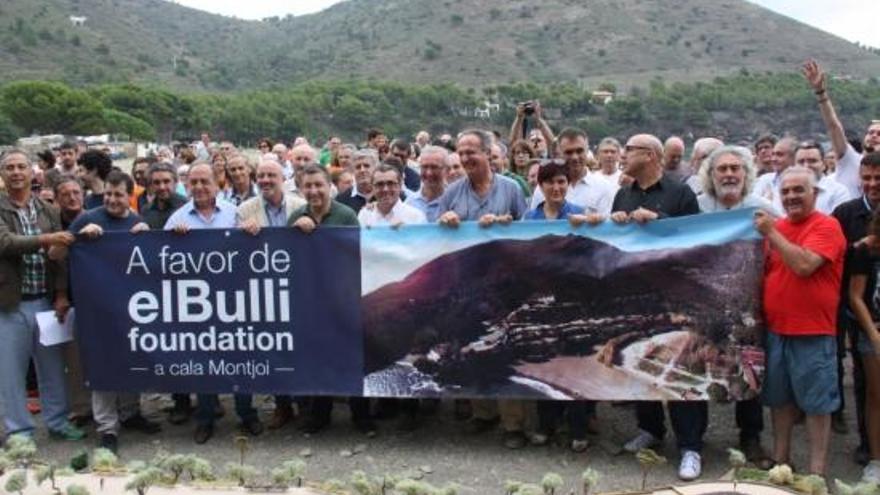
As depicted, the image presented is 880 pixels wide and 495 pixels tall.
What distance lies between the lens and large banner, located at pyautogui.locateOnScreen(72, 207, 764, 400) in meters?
5.64

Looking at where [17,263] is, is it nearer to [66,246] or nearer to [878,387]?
[66,246]

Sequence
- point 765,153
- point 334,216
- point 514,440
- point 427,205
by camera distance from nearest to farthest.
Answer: point 514,440 < point 334,216 < point 427,205 < point 765,153

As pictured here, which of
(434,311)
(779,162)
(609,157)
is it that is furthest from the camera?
(609,157)

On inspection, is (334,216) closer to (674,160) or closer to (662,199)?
(662,199)

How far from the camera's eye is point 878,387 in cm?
540

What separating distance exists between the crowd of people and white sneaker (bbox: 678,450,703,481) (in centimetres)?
1

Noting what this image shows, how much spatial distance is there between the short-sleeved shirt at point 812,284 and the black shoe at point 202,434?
13.4ft

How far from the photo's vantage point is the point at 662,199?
226 inches

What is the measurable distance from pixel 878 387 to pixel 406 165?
5.80 m

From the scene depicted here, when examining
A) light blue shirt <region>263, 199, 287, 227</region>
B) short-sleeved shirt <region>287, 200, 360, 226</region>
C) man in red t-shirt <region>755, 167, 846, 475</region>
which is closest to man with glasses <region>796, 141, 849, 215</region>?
man in red t-shirt <region>755, 167, 846, 475</region>

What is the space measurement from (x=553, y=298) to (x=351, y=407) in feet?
6.10

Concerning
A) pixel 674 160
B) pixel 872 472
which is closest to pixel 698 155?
pixel 674 160

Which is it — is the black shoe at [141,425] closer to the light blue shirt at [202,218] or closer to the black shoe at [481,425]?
the light blue shirt at [202,218]

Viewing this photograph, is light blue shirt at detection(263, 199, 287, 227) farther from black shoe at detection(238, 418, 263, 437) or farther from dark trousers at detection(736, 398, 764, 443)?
dark trousers at detection(736, 398, 764, 443)
